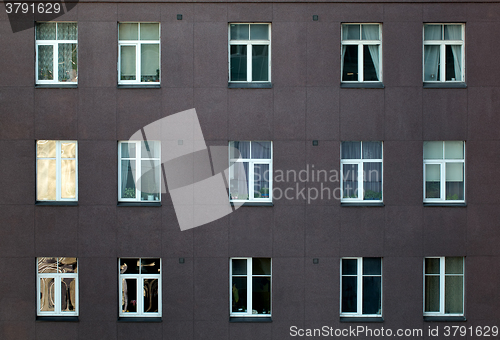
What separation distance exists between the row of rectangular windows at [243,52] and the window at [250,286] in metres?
4.18

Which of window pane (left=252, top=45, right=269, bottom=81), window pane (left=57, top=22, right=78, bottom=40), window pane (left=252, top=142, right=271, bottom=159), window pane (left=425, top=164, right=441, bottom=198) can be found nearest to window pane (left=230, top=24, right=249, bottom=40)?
window pane (left=252, top=45, right=269, bottom=81)

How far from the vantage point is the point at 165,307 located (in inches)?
412

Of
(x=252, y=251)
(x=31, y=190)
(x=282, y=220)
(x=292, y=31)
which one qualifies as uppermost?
(x=292, y=31)

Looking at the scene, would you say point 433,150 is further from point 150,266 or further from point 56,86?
point 56,86

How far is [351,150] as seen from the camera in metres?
10.7

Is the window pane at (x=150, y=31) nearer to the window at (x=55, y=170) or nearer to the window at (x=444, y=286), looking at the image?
the window at (x=55, y=170)

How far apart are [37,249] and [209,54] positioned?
5846 millimetres

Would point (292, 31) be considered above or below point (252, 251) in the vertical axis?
above

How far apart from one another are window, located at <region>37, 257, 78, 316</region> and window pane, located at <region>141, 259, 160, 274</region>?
1532mm

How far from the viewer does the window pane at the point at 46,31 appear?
34.9 feet

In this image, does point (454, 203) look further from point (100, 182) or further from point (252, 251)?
point (100, 182)

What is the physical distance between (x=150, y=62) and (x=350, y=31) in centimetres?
466

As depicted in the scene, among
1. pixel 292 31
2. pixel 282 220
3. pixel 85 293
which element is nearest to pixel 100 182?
pixel 85 293

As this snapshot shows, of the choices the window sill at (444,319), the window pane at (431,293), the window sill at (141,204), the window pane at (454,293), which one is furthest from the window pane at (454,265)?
the window sill at (141,204)
